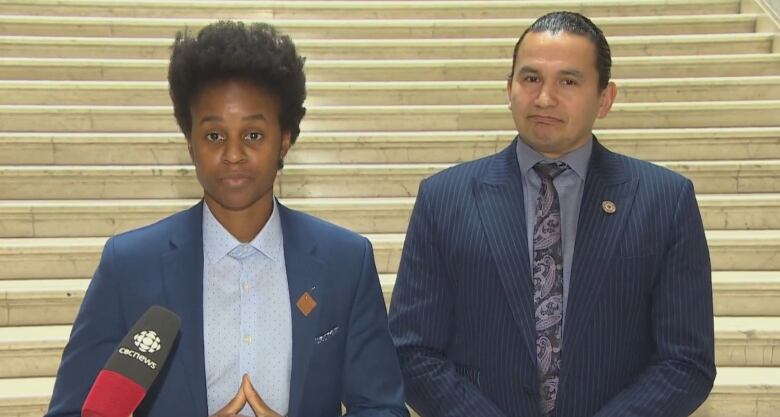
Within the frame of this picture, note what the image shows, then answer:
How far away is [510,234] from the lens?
1.88 m

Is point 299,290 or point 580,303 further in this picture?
point 580,303

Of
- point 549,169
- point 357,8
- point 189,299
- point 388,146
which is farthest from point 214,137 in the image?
point 357,8

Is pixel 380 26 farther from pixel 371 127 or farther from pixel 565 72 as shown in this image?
pixel 565 72

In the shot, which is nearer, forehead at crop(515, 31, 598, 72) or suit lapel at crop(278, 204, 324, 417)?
suit lapel at crop(278, 204, 324, 417)

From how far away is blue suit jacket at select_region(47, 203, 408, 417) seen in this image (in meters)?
1.46

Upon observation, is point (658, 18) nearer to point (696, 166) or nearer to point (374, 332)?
point (696, 166)

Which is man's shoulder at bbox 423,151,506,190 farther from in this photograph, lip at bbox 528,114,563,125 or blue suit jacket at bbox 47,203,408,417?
blue suit jacket at bbox 47,203,408,417

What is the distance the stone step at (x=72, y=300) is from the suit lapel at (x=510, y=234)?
2196 millimetres

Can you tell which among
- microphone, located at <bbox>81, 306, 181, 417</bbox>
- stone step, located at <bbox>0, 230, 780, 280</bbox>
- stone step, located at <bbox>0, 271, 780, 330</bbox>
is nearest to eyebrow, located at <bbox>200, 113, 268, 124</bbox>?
microphone, located at <bbox>81, 306, 181, 417</bbox>

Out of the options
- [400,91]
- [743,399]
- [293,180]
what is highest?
[400,91]

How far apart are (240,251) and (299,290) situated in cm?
13

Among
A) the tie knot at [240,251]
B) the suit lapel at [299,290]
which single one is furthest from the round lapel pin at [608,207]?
the tie knot at [240,251]

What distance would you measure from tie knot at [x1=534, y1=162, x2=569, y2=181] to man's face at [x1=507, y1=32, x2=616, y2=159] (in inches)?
2.0

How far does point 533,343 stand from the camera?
6.07ft
